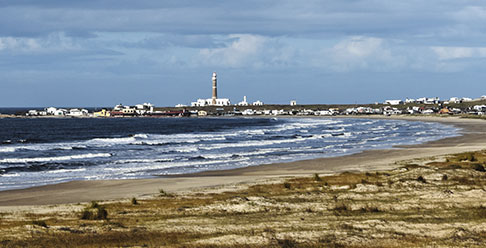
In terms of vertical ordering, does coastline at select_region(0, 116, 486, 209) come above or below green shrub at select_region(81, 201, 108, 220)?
below

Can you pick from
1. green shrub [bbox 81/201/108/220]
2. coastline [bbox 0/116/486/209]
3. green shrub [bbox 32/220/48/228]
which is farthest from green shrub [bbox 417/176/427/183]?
green shrub [bbox 32/220/48/228]

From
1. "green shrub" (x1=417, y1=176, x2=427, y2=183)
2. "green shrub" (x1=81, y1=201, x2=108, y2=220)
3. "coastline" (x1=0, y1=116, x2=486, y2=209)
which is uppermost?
"green shrub" (x1=81, y1=201, x2=108, y2=220)

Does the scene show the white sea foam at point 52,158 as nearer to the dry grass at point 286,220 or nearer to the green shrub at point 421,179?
the dry grass at point 286,220

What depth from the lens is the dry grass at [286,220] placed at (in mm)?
13445

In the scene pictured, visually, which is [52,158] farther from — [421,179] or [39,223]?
[39,223]

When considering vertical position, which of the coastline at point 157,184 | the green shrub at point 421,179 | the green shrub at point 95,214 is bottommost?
the coastline at point 157,184

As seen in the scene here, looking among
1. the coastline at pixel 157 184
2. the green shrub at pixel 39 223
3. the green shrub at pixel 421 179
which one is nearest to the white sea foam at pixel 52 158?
the coastline at pixel 157 184

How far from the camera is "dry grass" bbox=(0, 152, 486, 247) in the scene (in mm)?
13445

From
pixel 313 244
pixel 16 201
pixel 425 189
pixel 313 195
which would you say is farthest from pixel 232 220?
pixel 16 201

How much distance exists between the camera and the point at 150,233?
47.6 feet

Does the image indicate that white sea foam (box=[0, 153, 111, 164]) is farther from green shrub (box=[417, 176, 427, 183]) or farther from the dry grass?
green shrub (box=[417, 176, 427, 183])

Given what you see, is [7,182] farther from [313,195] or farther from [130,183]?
[313,195]

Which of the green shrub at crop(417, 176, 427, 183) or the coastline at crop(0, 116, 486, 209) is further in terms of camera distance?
the coastline at crop(0, 116, 486, 209)

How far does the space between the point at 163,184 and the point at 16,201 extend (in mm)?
6963
